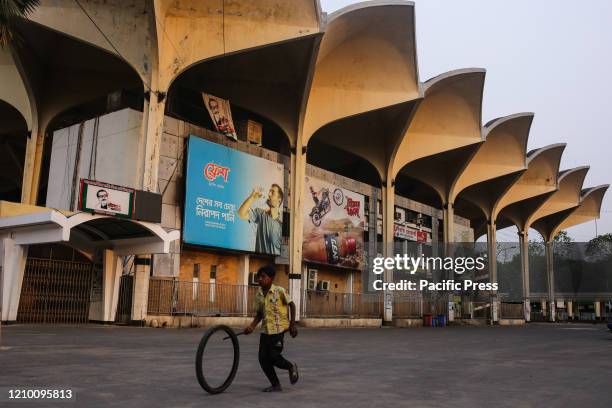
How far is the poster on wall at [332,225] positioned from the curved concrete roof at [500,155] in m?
12.0

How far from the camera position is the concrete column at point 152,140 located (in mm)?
22438

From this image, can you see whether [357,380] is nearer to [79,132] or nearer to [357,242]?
[79,132]

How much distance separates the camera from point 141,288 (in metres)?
21.9

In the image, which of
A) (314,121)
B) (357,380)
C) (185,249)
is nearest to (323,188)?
(314,121)

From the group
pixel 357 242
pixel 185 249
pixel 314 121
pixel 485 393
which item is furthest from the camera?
pixel 357 242

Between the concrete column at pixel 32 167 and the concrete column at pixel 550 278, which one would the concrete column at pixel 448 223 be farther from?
the concrete column at pixel 32 167

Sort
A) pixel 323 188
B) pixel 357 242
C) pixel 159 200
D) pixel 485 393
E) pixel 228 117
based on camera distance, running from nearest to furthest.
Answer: pixel 485 393
pixel 159 200
pixel 228 117
pixel 323 188
pixel 357 242

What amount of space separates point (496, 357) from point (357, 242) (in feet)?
72.6

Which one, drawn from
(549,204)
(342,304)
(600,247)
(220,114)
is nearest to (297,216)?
(342,304)

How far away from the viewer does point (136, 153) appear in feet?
76.9

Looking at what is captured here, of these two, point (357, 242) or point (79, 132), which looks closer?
point (79, 132)

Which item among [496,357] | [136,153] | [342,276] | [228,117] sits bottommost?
[496,357]

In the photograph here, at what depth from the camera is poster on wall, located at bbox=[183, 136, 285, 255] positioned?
24891 mm

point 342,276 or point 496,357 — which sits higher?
point 342,276
